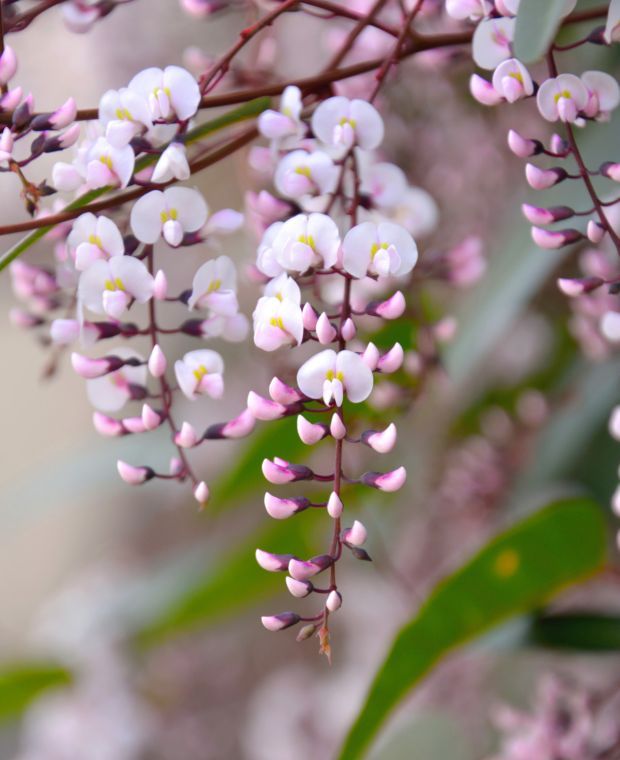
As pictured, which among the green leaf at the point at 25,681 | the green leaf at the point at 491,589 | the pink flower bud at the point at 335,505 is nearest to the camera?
the pink flower bud at the point at 335,505

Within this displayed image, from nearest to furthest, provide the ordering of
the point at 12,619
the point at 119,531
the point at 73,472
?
the point at 73,472
the point at 119,531
the point at 12,619

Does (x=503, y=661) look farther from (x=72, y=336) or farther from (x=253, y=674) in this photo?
(x=253, y=674)

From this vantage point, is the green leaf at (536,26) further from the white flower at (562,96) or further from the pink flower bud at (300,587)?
the pink flower bud at (300,587)

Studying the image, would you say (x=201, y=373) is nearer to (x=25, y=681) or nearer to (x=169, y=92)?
(x=169, y=92)

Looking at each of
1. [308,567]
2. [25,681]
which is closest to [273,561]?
[308,567]

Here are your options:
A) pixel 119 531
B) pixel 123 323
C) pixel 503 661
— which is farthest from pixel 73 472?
pixel 119 531

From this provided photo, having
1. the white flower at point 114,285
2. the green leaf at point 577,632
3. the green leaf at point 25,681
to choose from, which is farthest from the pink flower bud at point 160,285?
the green leaf at point 25,681
